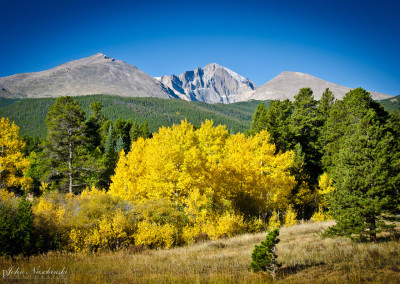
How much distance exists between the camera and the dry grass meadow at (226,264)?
8859 millimetres

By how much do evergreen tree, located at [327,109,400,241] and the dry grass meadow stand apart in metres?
1.31

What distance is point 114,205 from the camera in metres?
16.9

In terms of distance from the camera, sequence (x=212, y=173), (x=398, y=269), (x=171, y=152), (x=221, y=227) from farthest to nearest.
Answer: (x=212, y=173) → (x=171, y=152) → (x=221, y=227) → (x=398, y=269)

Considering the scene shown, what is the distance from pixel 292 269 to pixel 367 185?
263 inches

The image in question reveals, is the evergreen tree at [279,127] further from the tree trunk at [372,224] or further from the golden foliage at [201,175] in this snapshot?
the tree trunk at [372,224]

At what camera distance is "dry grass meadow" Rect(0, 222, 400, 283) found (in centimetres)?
886

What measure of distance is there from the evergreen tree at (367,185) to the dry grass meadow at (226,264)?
1312 mm

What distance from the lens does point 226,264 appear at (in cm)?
1154

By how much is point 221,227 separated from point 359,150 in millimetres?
10922

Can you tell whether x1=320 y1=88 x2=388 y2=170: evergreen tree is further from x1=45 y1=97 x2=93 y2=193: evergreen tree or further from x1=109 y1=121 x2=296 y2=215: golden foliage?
x1=45 y1=97 x2=93 y2=193: evergreen tree

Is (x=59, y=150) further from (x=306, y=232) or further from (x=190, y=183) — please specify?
(x=306, y=232)

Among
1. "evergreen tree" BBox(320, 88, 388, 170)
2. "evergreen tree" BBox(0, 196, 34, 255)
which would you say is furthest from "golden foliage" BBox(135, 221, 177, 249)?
"evergreen tree" BBox(320, 88, 388, 170)

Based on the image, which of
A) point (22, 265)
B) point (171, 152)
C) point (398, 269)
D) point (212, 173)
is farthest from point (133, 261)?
point (398, 269)

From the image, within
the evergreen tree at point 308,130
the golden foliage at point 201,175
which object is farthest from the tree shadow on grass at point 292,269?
the evergreen tree at point 308,130
